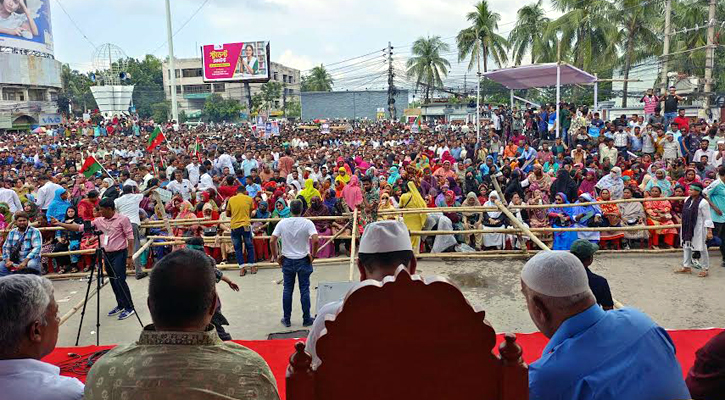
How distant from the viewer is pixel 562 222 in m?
8.58

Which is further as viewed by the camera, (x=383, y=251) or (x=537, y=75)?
(x=537, y=75)

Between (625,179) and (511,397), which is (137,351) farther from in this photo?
(625,179)

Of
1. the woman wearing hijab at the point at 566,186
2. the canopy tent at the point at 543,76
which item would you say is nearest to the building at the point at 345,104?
the canopy tent at the point at 543,76

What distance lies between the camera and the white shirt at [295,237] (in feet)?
19.8

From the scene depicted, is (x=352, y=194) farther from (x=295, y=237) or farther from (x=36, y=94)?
(x=36, y=94)

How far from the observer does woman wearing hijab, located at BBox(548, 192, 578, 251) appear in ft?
27.2

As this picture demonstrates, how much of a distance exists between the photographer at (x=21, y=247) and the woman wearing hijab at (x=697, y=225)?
338 inches

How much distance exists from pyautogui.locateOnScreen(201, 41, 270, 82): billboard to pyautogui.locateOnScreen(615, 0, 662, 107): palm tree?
28.5 metres

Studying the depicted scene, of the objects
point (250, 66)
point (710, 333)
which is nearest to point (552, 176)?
point (710, 333)

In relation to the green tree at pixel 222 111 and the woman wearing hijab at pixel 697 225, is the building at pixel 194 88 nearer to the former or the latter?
the green tree at pixel 222 111

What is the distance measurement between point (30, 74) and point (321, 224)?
175 feet

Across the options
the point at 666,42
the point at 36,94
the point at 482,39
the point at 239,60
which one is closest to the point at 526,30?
the point at 482,39

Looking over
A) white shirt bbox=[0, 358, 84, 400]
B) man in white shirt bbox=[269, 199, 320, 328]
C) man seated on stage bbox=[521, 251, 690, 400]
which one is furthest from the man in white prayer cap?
man in white shirt bbox=[269, 199, 320, 328]

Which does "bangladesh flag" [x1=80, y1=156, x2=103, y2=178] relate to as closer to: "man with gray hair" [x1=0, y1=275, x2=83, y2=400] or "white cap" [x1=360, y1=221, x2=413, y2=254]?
"man with gray hair" [x1=0, y1=275, x2=83, y2=400]
